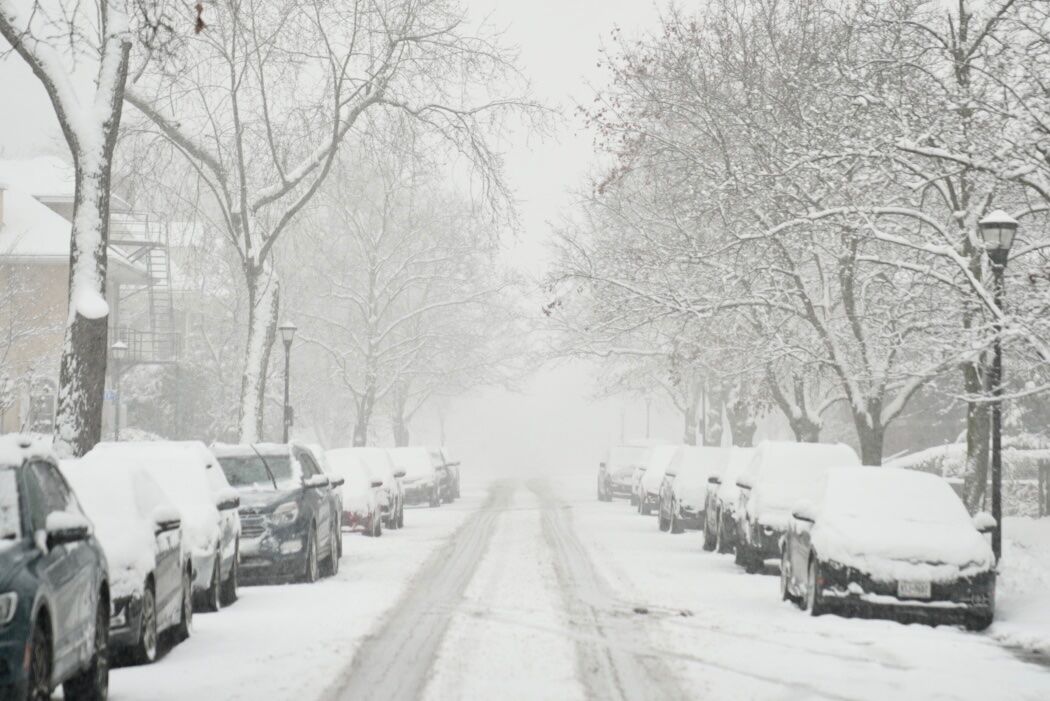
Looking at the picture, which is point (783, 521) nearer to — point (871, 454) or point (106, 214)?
point (871, 454)

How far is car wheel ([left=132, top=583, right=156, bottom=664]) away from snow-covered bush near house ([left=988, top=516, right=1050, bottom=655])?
7742mm

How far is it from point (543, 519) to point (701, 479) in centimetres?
525

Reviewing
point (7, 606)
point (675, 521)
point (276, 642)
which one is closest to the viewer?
point (7, 606)

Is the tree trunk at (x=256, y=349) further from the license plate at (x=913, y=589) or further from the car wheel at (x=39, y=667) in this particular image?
the car wheel at (x=39, y=667)

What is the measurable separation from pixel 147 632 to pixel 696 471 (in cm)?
2140

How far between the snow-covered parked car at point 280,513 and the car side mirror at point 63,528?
31.5 feet

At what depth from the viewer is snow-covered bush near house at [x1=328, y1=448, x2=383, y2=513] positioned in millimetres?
28938

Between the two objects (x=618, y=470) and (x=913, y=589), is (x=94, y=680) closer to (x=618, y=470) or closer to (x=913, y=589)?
(x=913, y=589)

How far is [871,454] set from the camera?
28188 millimetres

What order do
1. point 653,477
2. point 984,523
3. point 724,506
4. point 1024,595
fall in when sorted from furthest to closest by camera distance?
point 653,477 < point 724,506 < point 1024,595 < point 984,523

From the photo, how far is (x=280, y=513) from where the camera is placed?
1872 cm

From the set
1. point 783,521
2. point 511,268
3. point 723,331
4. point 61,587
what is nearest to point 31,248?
point 511,268

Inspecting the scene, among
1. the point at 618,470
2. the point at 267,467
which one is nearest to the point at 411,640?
the point at 267,467

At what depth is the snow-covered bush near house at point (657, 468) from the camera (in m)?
39.2
